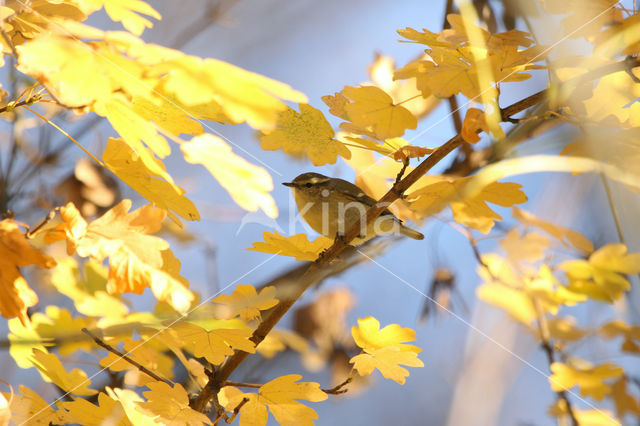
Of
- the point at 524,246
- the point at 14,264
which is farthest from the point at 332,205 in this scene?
the point at 14,264

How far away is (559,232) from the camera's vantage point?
31.3 inches

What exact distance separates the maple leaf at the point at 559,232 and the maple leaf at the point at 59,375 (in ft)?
2.10

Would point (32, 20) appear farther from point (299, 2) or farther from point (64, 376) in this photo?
point (299, 2)

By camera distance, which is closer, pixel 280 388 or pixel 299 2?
pixel 280 388

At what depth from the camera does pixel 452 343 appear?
7.34ft

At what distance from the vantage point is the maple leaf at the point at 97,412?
51 centimetres

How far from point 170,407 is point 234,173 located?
239mm

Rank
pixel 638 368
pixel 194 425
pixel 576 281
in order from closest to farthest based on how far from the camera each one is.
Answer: pixel 194 425
pixel 576 281
pixel 638 368

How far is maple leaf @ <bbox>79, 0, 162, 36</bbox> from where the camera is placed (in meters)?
0.53

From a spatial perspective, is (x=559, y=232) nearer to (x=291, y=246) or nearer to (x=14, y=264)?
(x=291, y=246)

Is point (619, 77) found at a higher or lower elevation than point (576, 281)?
higher

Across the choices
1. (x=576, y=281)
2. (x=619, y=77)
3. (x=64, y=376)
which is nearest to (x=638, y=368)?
(x=576, y=281)

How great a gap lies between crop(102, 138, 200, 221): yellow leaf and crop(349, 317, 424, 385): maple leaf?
22 cm

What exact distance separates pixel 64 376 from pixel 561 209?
2.45ft
